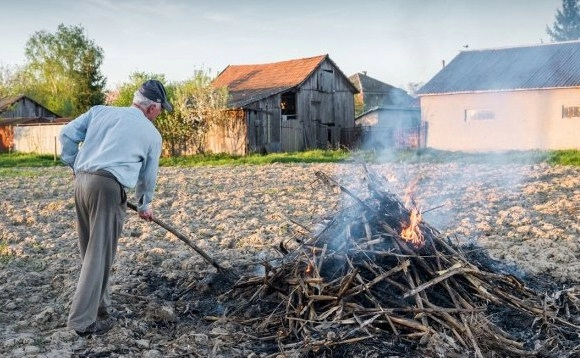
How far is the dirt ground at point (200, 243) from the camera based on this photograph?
476 cm

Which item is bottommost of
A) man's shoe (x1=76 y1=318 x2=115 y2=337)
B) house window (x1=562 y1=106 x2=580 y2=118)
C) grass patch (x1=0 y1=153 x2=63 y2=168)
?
man's shoe (x1=76 y1=318 x2=115 y2=337)

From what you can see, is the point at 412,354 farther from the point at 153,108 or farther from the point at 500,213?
the point at 500,213

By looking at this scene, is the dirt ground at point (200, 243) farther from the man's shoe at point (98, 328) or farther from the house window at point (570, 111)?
the house window at point (570, 111)

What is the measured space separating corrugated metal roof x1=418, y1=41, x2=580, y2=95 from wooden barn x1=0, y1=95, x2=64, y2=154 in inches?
772

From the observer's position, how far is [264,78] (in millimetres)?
32625

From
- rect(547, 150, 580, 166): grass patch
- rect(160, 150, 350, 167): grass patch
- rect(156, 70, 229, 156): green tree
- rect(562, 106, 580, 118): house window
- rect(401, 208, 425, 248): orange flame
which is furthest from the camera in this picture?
rect(156, 70, 229, 156): green tree

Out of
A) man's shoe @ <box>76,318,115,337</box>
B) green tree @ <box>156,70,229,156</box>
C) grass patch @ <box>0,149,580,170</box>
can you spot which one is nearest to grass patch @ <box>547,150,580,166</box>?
grass patch @ <box>0,149,580,170</box>

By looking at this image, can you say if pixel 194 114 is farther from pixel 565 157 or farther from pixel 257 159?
pixel 565 157

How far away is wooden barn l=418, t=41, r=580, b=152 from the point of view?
24.0 metres

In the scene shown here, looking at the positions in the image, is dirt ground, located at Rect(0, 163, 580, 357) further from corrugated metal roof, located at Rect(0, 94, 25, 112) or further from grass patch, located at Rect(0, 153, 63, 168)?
corrugated metal roof, located at Rect(0, 94, 25, 112)

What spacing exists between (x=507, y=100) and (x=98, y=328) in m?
23.4

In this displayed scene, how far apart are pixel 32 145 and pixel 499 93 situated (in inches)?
1039

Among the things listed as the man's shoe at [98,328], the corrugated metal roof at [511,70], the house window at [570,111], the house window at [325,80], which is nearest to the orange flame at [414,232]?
the man's shoe at [98,328]

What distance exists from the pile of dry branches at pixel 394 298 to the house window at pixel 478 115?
21.0m
